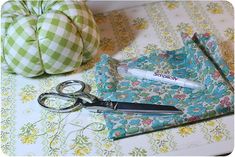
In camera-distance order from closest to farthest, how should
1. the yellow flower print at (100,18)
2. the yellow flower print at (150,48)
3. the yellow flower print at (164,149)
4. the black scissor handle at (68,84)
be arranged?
the yellow flower print at (164,149) < the black scissor handle at (68,84) < the yellow flower print at (150,48) < the yellow flower print at (100,18)

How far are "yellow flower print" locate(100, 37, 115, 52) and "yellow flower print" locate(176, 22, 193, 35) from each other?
0.53 feet

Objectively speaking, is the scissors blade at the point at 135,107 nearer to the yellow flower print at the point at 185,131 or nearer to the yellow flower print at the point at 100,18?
the yellow flower print at the point at 185,131

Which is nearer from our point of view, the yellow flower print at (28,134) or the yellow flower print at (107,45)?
the yellow flower print at (28,134)

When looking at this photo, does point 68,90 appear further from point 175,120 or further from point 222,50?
point 222,50

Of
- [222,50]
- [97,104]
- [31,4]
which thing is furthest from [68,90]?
[222,50]

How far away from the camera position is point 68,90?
78cm

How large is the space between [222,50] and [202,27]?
11 centimetres

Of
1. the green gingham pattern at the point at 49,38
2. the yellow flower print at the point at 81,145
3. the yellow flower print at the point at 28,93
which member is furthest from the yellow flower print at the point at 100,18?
the yellow flower print at the point at 81,145

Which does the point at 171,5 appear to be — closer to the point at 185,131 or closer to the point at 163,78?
the point at 163,78

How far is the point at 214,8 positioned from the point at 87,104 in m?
0.45

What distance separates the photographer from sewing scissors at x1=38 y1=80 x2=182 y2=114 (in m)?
0.69

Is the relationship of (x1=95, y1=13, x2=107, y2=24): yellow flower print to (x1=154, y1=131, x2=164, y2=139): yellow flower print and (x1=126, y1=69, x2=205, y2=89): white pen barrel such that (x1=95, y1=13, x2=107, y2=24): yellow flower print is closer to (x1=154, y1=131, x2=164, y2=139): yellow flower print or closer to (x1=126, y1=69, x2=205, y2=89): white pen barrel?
(x1=126, y1=69, x2=205, y2=89): white pen barrel

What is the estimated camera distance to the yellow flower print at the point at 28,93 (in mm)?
780

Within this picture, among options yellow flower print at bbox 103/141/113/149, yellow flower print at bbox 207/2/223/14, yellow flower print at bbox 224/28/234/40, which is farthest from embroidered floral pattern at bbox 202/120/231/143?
yellow flower print at bbox 207/2/223/14
